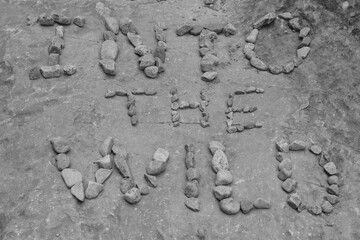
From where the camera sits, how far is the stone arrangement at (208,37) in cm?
512

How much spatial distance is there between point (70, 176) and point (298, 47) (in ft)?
10.1

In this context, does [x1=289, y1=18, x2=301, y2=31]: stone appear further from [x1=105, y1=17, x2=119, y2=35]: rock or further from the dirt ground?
[x1=105, y1=17, x2=119, y2=35]: rock

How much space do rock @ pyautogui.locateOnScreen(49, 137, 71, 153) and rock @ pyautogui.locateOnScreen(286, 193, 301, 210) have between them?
2069mm

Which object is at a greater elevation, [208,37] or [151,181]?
[208,37]

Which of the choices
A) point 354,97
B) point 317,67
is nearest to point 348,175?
point 354,97

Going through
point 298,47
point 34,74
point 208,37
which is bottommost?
point 34,74

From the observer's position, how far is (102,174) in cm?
391

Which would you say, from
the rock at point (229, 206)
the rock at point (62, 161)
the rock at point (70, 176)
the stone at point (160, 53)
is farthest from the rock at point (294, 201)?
the stone at point (160, 53)

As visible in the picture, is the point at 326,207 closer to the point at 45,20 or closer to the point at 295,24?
the point at 295,24

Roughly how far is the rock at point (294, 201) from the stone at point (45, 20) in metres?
3.61

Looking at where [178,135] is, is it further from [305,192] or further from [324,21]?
[324,21]

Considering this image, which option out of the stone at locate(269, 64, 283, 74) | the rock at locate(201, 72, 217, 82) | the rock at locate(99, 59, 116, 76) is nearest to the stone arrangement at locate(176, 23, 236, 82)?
the rock at locate(201, 72, 217, 82)

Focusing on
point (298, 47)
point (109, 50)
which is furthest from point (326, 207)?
point (109, 50)

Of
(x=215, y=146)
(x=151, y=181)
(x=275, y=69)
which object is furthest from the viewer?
(x=275, y=69)
